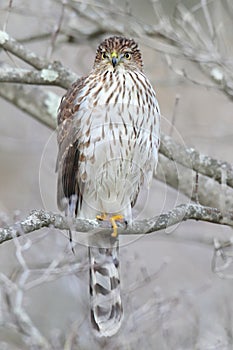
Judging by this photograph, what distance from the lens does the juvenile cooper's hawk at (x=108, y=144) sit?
4805 mm

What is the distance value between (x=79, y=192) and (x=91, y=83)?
0.67 m

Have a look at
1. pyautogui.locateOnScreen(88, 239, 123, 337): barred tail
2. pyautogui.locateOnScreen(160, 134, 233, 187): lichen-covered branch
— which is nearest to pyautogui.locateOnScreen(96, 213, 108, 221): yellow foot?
pyautogui.locateOnScreen(88, 239, 123, 337): barred tail

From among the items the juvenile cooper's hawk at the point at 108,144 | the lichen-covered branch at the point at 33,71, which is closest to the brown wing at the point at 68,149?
the juvenile cooper's hawk at the point at 108,144

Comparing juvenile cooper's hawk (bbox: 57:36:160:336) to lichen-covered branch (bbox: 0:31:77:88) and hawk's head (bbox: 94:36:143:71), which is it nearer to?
hawk's head (bbox: 94:36:143:71)

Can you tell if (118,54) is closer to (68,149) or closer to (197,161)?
(68,149)

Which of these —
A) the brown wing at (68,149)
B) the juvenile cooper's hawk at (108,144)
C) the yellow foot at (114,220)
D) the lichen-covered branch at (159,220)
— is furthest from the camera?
the brown wing at (68,149)

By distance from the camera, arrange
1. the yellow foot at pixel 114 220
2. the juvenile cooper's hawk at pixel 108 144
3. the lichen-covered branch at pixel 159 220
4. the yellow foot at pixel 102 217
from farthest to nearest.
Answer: the yellow foot at pixel 102 217 < the juvenile cooper's hawk at pixel 108 144 < the yellow foot at pixel 114 220 < the lichen-covered branch at pixel 159 220

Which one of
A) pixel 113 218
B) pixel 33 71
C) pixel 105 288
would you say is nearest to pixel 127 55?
pixel 33 71

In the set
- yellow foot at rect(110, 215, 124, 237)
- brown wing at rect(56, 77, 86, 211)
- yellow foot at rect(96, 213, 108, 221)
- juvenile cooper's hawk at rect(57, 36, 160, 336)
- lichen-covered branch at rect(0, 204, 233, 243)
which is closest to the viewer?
lichen-covered branch at rect(0, 204, 233, 243)

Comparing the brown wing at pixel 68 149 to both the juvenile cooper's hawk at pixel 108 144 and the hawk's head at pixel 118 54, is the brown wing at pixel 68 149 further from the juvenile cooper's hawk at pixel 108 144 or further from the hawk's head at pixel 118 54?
the hawk's head at pixel 118 54

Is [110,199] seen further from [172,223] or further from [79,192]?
[172,223]

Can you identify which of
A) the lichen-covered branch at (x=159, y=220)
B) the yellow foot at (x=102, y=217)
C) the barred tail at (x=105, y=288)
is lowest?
the barred tail at (x=105, y=288)

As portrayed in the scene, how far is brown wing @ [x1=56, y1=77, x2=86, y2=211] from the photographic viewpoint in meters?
4.91

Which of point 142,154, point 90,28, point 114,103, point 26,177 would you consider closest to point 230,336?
point 142,154
